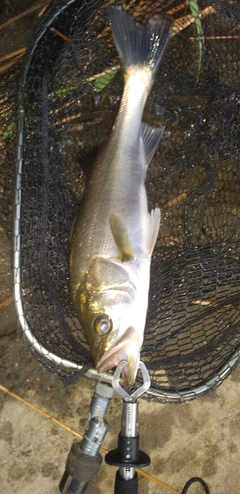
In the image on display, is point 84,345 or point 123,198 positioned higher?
point 123,198

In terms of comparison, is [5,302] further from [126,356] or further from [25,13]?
[25,13]

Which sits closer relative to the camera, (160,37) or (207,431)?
(160,37)

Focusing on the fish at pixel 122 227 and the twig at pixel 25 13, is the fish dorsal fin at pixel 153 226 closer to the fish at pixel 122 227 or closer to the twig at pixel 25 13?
the fish at pixel 122 227

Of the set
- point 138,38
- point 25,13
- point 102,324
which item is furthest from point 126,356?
point 25,13

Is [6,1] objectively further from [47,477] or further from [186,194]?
[47,477]

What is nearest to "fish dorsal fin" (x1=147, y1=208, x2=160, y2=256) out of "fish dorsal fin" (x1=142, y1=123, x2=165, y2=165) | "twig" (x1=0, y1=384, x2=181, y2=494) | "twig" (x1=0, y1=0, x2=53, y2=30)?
"fish dorsal fin" (x1=142, y1=123, x2=165, y2=165)

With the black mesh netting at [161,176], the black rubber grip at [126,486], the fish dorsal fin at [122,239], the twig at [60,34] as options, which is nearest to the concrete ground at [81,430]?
the black mesh netting at [161,176]

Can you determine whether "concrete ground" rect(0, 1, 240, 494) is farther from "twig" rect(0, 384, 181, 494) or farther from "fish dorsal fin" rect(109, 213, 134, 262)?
"fish dorsal fin" rect(109, 213, 134, 262)

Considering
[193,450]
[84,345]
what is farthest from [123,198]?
[193,450]
